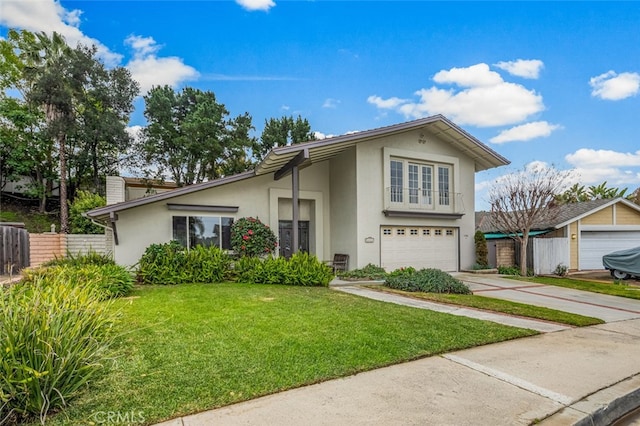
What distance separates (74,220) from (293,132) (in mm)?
15594

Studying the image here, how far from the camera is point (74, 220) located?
20109 millimetres

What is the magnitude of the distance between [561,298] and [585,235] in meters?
9.49

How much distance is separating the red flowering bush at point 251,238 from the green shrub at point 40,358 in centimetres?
926

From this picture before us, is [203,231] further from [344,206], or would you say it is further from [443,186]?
Result: [443,186]

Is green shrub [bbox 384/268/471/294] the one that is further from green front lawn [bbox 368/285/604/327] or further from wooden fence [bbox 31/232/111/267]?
wooden fence [bbox 31/232/111/267]

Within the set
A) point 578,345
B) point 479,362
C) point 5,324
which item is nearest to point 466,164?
point 578,345

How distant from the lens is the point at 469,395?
3523 millimetres

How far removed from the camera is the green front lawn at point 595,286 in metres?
11.1

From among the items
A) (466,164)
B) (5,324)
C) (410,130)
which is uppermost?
(410,130)

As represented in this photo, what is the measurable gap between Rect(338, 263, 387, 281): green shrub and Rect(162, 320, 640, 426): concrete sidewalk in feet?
26.1

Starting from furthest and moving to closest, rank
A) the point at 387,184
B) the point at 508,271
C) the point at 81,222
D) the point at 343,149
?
the point at 81,222
the point at 508,271
the point at 387,184
the point at 343,149

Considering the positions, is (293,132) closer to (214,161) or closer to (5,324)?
(214,161)

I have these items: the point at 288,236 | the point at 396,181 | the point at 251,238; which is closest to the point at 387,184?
the point at 396,181

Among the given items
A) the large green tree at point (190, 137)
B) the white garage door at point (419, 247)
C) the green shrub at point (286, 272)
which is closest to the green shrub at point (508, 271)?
the white garage door at point (419, 247)
